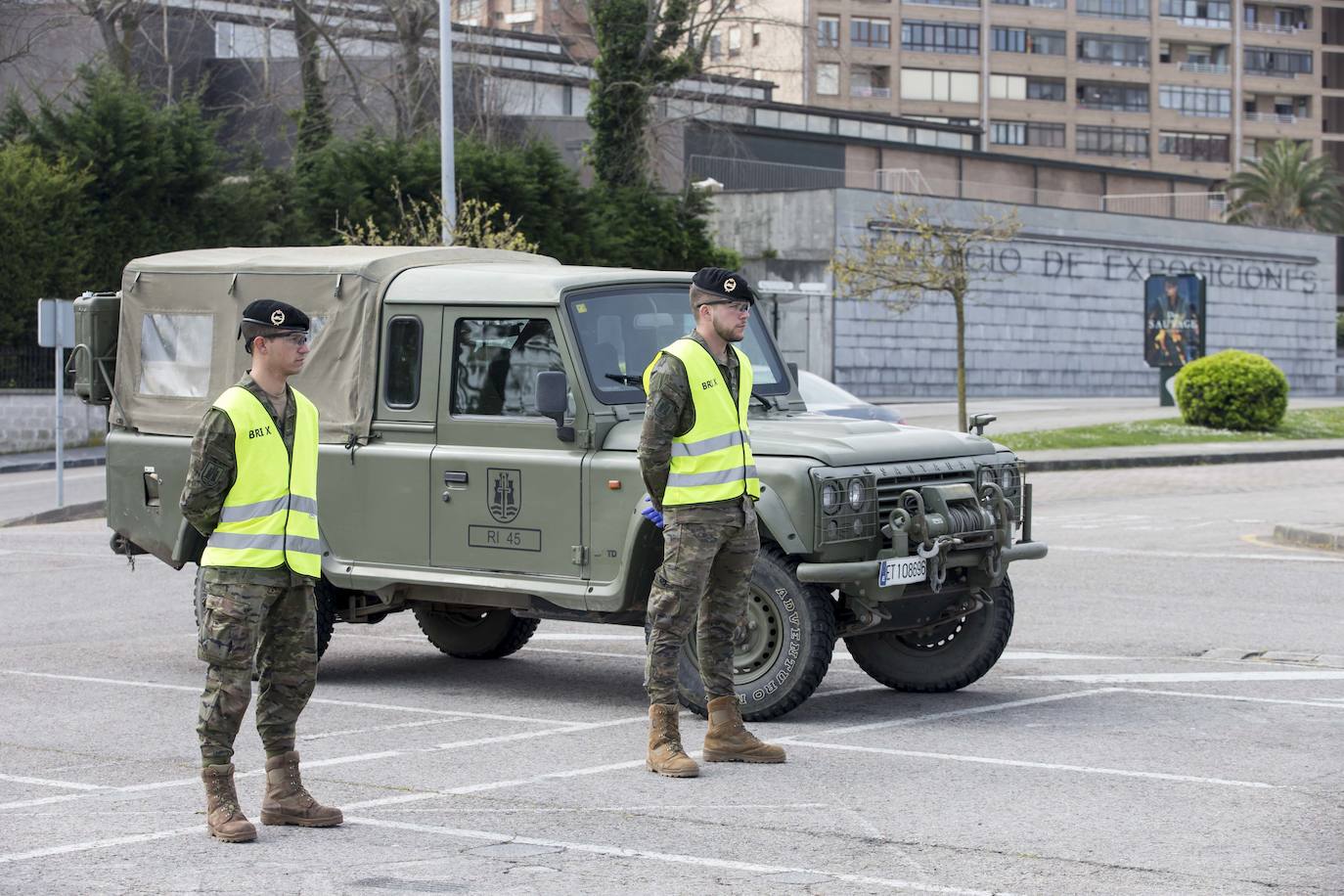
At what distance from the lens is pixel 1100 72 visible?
10050cm

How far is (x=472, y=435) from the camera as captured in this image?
9.86 meters

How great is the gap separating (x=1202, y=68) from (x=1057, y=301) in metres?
54.6

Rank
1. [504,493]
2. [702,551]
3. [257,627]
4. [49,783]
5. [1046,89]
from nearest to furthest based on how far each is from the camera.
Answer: [257,627], [49,783], [702,551], [504,493], [1046,89]

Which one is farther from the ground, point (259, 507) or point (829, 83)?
point (829, 83)

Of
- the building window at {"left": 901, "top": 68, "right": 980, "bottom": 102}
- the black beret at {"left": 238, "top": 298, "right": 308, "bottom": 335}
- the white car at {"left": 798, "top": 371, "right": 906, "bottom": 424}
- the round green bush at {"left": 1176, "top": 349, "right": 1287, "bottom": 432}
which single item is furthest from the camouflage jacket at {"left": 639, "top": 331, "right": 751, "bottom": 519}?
the building window at {"left": 901, "top": 68, "right": 980, "bottom": 102}

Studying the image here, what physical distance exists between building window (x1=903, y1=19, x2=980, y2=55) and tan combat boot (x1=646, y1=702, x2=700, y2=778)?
296ft

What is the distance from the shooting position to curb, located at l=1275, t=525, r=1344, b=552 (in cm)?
1766

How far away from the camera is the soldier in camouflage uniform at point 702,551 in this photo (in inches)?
313

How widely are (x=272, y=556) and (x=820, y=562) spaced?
2879 mm

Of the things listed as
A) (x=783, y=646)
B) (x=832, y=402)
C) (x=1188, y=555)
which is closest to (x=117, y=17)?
(x=832, y=402)

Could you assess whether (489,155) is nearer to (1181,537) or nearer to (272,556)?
(1181,537)

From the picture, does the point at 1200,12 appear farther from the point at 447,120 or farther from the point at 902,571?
the point at 902,571

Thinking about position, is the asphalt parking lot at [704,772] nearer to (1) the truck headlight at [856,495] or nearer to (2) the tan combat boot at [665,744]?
(2) the tan combat boot at [665,744]

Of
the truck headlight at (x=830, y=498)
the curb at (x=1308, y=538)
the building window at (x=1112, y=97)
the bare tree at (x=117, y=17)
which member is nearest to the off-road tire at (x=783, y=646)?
the truck headlight at (x=830, y=498)
